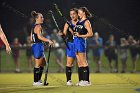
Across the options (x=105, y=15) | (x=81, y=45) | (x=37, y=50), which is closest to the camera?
(x=81, y=45)

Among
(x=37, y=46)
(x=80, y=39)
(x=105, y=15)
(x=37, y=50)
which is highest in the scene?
(x=105, y=15)

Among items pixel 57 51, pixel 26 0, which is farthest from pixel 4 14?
pixel 57 51

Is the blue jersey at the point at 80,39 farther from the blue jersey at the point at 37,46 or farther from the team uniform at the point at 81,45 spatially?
the blue jersey at the point at 37,46

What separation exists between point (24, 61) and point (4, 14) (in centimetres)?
509

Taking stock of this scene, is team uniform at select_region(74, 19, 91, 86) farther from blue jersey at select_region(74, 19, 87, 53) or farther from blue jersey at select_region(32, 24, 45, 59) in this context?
blue jersey at select_region(32, 24, 45, 59)

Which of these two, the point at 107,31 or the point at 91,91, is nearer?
the point at 91,91

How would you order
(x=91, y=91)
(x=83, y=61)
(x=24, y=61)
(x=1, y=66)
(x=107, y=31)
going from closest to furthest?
(x=91, y=91)
(x=83, y=61)
(x=1, y=66)
(x=107, y=31)
(x=24, y=61)

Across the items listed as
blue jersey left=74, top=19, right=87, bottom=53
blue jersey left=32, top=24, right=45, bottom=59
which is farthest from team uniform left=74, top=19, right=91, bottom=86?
blue jersey left=32, top=24, right=45, bottom=59

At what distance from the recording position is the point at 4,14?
84.9 ft

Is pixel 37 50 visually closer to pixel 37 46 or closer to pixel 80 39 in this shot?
pixel 37 46

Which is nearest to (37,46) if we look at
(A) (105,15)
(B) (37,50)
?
(B) (37,50)

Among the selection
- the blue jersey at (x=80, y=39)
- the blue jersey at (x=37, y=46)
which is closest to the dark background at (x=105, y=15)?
the blue jersey at (x=37, y=46)

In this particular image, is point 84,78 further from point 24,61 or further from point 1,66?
point 24,61

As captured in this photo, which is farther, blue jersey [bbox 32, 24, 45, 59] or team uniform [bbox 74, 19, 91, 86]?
blue jersey [bbox 32, 24, 45, 59]
